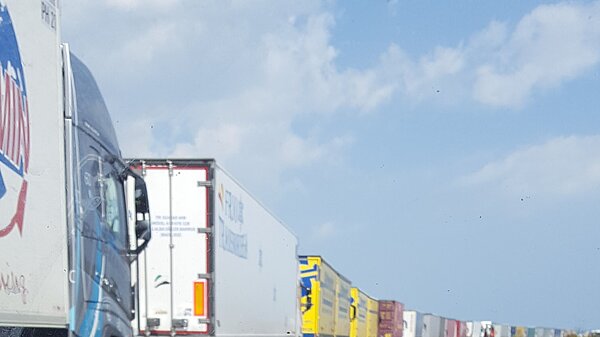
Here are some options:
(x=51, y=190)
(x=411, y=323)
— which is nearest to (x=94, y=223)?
(x=51, y=190)

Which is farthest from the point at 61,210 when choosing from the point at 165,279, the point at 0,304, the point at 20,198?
the point at 165,279

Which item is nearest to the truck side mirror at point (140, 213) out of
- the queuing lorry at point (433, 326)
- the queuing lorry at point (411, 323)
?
the queuing lorry at point (411, 323)

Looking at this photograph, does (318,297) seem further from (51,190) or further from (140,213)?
(51,190)

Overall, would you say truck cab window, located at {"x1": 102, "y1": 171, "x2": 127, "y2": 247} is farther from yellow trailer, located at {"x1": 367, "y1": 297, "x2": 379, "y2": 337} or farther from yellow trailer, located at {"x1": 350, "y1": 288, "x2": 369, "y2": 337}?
yellow trailer, located at {"x1": 367, "y1": 297, "x2": 379, "y2": 337}

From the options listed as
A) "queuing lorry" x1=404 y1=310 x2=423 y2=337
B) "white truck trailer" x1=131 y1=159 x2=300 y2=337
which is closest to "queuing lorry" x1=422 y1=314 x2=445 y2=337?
"queuing lorry" x1=404 y1=310 x2=423 y2=337

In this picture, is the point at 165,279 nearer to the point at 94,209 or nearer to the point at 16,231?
the point at 94,209

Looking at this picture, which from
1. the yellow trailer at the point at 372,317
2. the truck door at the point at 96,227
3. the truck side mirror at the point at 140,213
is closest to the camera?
the truck door at the point at 96,227

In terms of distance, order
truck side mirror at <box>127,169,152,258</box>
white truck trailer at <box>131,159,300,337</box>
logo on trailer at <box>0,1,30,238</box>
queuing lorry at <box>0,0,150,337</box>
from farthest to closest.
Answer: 1. white truck trailer at <box>131,159,300,337</box>
2. truck side mirror at <box>127,169,152,258</box>
3. queuing lorry at <box>0,0,150,337</box>
4. logo on trailer at <box>0,1,30,238</box>

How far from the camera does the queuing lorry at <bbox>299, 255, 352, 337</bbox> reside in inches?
1021

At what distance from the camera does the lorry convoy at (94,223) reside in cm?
577

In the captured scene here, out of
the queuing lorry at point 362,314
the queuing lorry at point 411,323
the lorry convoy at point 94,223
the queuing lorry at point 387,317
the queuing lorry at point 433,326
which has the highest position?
the lorry convoy at point 94,223

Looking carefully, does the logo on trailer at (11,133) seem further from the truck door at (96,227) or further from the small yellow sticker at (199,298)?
the small yellow sticker at (199,298)

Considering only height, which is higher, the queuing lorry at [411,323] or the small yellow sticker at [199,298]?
the small yellow sticker at [199,298]

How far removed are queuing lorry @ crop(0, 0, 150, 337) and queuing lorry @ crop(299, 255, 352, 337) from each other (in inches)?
696
